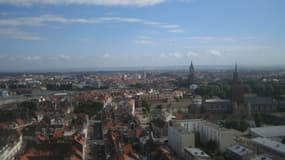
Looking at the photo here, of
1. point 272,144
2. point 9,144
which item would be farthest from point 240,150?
point 9,144

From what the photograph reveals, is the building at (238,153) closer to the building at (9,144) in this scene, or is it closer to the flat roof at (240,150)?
the flat roof at (240,150)

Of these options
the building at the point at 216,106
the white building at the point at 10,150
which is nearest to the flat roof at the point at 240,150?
the white building at the point at 10,150

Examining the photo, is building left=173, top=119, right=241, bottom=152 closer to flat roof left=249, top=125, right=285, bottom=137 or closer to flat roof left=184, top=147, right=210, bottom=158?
flat roof left=249, top=125, right=285, bottom=137

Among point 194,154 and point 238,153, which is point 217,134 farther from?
point 194,154

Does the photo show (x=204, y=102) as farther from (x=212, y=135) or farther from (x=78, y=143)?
(x=78, y=143)

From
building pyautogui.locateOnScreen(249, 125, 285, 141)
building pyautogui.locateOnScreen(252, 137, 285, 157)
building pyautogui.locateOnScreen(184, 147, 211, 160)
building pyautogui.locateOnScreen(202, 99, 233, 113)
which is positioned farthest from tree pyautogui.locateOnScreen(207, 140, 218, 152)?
building pyautogui.locateOnScreen(202, 99, 233, 113)

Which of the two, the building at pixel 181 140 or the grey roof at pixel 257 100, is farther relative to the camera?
the grey roof at pixel 257 100

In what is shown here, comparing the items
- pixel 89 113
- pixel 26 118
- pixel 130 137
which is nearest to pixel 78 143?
pixel 130 137
